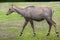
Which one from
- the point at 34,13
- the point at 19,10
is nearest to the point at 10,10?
the point at 19,10

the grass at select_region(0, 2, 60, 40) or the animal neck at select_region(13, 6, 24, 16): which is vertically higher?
the animal neck at select_region(13, 6, 24, 16)

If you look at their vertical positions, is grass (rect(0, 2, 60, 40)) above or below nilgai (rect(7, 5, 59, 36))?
below

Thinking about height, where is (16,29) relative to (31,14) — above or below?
below

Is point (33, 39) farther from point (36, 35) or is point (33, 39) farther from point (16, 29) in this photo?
point (16, 29)

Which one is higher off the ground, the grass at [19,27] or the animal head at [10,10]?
the animal head at [10,10]

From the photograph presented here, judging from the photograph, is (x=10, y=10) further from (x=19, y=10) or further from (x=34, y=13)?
(x=34, y=13)

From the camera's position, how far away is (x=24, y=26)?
187 cm

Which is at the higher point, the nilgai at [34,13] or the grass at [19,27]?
the nilgai at [34,13]

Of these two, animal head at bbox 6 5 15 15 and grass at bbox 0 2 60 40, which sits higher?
animal head at bbox 6 5 15 15

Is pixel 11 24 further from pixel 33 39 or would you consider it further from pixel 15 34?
pixel 33 39

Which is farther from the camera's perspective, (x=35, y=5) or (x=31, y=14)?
(x=35, y=5)

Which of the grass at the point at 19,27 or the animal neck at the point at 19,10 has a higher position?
the animal neck at the point at 19,10

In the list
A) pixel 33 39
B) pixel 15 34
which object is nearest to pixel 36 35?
pixel 33 39

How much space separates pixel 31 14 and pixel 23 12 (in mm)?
64
